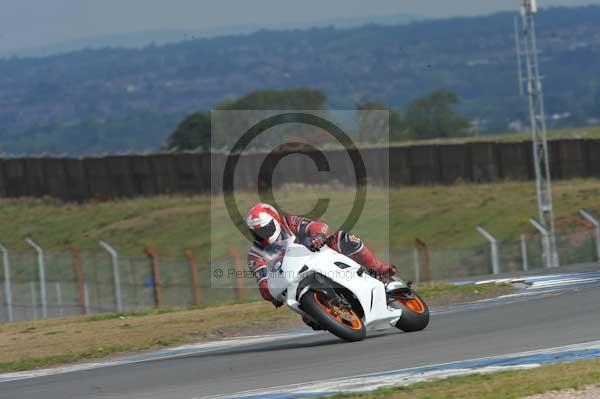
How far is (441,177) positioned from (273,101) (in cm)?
9698

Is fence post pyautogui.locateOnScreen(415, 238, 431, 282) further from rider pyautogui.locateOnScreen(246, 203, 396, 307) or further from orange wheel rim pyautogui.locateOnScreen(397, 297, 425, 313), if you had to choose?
rider pyautogui.locateOnScreen(246, 203, 396, 307)

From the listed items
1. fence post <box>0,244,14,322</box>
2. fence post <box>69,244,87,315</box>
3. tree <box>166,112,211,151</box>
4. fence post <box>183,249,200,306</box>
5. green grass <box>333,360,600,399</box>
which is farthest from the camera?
tree <box>166,112,211,151</box>

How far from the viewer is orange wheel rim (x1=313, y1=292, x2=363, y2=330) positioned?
12961mm

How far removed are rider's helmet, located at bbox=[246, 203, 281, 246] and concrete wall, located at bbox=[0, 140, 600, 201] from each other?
35.6 meters

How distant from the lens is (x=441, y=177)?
51438mm

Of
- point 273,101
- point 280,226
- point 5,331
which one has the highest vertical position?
point 273,101

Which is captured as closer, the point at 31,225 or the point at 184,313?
the point at 184,313

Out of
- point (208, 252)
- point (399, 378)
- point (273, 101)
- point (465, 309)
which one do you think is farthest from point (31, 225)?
point (273, 101)

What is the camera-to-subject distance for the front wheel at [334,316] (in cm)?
1285

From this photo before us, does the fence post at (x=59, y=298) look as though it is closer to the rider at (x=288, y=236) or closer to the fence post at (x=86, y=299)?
the fence post at (x=86, y=299)

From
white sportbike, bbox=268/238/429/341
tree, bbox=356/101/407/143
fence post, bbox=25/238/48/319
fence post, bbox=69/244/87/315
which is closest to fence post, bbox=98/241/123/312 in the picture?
fence post, bbox=69/244/87/315

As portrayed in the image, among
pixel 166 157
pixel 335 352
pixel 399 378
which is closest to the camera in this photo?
pixel 399 378

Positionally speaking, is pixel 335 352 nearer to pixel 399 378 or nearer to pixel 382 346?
pixel 382 346

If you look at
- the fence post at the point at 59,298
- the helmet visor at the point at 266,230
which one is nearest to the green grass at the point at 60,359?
the helmet visor at the point at 266,230
